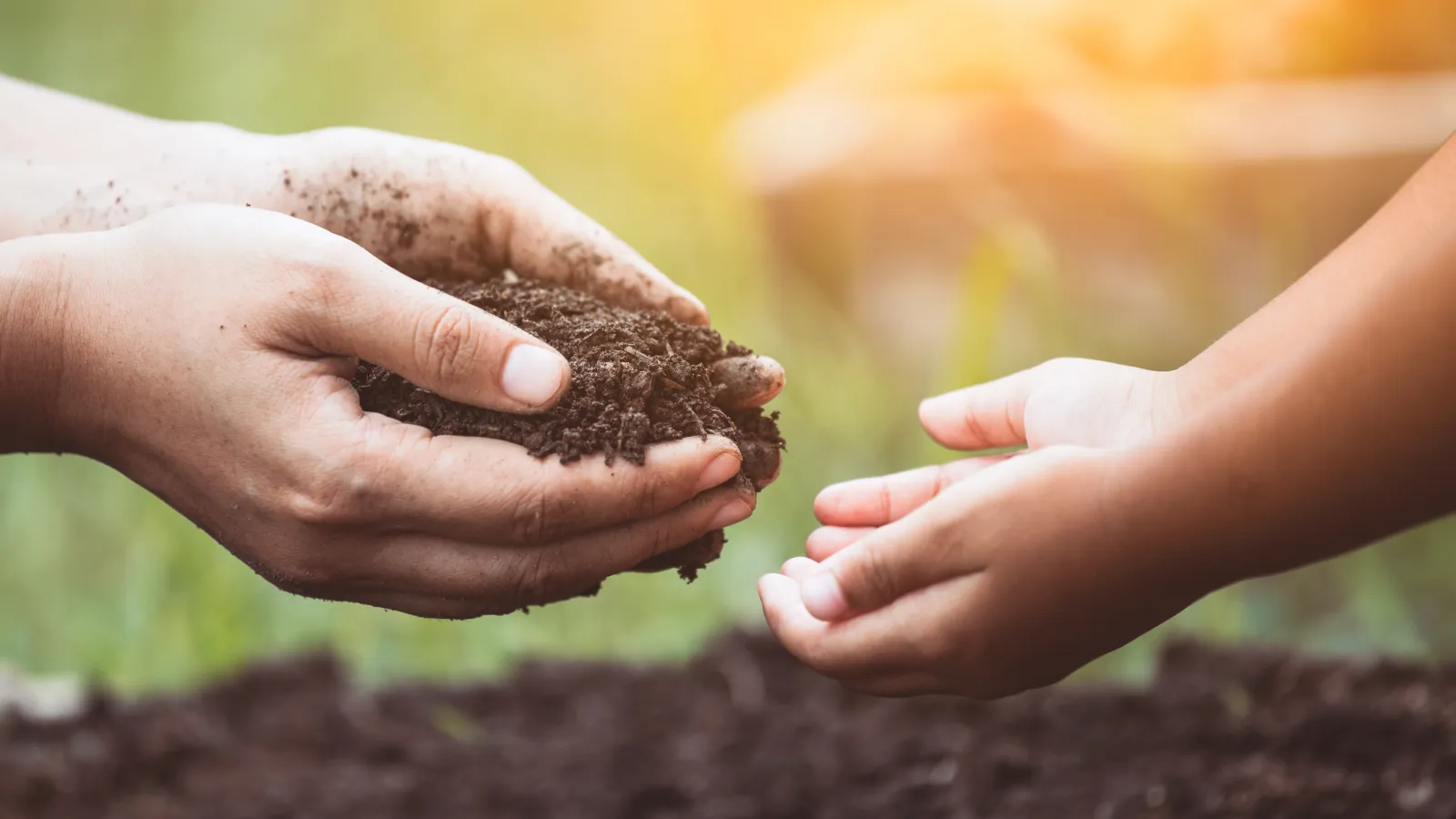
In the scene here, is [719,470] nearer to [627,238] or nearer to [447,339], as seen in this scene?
[447,339]

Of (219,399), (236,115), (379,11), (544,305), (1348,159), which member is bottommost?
(219,399)

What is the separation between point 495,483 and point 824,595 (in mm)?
311

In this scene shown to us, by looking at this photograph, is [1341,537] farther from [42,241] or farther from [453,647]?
[453,647]

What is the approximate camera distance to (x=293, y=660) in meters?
2.21

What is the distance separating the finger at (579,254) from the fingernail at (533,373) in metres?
0.38

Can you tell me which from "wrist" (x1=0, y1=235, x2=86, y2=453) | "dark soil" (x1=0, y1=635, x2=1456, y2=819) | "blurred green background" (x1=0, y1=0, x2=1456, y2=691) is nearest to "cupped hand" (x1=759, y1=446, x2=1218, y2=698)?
"dark soil" (x1=0, y1=635, x2=1456, y2=819)

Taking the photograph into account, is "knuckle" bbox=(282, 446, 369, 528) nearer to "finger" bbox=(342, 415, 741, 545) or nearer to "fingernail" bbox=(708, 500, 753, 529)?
"finger" bbox=(342, 415, 741, 545)

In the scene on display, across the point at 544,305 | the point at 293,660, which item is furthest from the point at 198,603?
the point at 544,305

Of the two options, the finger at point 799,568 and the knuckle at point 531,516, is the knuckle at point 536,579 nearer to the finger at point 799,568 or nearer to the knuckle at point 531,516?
the knuckle at point 531,516

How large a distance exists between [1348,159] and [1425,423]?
1.74m

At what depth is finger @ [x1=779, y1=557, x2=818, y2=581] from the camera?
1.16 m

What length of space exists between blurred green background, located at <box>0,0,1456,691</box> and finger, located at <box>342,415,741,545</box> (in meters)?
1.29

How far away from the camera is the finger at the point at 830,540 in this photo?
1.24 meters

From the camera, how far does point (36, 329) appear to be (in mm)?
1099
